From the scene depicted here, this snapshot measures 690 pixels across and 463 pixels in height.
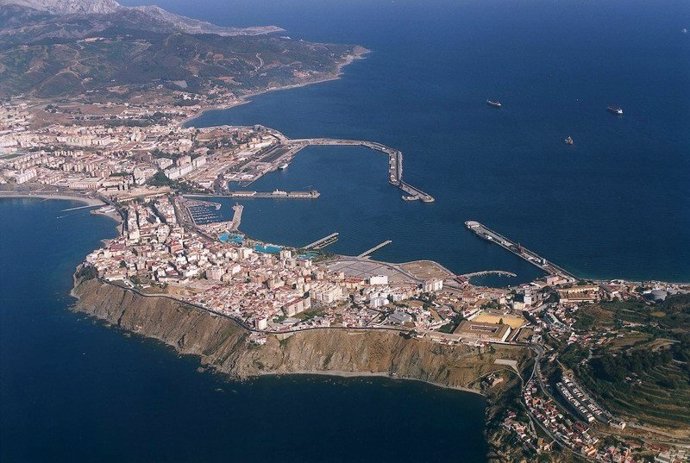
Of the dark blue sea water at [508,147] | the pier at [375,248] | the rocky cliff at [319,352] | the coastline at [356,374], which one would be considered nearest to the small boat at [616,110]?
the dark blue sea water at [508,147]

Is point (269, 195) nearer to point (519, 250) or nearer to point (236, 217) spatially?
point (236, 217)

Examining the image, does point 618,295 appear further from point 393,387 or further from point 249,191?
point 249,191

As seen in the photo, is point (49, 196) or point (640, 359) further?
point (49, 196)

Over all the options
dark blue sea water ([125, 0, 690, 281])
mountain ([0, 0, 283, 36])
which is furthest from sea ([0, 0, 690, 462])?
mountain ([0, 0, 283, 36])

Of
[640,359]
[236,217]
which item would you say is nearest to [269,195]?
[236,217]

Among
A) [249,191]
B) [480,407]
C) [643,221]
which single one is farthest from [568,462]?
[249,191]

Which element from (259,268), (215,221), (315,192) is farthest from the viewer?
(315,192)

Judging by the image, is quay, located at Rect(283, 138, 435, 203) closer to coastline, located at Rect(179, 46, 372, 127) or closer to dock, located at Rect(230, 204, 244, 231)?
dock, located at Rect(230, 204, 244, 231)
